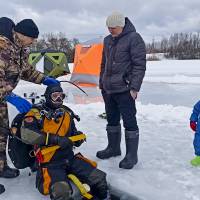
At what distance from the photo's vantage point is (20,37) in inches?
134

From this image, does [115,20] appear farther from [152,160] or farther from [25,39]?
[152,160]

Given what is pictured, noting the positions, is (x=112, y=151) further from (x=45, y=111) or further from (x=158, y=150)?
(x=45, y=111)

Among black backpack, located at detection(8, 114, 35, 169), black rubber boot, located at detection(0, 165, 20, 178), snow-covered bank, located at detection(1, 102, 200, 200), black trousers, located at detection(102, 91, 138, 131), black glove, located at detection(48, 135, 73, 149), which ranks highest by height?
black trousers, located at detection(102, 91, 138, 131)

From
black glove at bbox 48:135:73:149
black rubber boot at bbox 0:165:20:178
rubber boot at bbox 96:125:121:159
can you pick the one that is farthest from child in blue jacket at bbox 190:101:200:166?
black rubber boot at bbox 0:165:20:178

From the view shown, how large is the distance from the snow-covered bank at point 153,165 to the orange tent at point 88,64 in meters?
5.50

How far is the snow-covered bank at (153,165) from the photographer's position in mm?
3322

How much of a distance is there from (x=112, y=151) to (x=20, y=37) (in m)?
1.72

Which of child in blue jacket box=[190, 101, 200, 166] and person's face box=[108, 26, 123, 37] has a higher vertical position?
person's face box=[108, 26, 123, 37]

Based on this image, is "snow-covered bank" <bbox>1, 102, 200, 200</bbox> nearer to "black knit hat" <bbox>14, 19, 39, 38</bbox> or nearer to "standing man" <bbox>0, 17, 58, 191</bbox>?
"standing man" <bbox>0, 17, 58, 191</bbox>

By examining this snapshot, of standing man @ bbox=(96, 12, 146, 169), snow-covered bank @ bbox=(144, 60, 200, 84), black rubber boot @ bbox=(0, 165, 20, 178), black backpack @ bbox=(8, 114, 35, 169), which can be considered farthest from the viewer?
snow-covered bank @ bbox=(144, 60, 200, 84)

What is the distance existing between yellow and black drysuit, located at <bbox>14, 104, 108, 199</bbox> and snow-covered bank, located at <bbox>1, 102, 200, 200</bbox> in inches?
9.3

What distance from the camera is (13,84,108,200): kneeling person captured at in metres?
3.22

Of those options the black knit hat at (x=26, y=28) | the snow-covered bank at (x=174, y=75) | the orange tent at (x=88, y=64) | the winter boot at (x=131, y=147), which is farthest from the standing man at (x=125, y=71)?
the snow-covered bank at (x=174, y=75)

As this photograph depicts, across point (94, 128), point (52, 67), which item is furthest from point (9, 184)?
point (52, 67)
